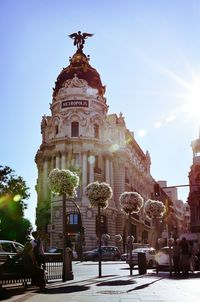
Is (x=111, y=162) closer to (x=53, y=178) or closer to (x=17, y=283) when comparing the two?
(x=53, y=178)

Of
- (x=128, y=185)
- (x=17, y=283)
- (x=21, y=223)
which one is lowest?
(x=17, y=283)

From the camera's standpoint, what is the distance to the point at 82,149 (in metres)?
64.5

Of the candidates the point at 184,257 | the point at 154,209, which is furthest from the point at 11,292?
the point at 154,209

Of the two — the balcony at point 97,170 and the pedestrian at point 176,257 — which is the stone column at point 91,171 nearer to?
the balcony at point 97,170

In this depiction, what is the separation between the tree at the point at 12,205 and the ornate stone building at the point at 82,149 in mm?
4112

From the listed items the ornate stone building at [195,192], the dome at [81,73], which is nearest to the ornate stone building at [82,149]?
the dome at [81,73]

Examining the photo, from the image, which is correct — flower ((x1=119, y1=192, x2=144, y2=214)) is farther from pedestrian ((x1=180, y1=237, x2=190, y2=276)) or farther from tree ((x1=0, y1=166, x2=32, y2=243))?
tree ((x1=0, y1=166, x2=32, y2=243))

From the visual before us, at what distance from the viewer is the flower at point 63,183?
19953 mm

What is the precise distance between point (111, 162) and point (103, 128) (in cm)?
540

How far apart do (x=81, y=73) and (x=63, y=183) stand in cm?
5191

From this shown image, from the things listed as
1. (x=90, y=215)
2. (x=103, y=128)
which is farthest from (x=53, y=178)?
(x=103, y=128)

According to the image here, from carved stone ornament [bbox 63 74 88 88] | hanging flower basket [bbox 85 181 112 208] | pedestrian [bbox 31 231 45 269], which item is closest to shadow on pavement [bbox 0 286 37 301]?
pedestrian [bbox 31 231 45 269]

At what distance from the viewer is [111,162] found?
224 feet

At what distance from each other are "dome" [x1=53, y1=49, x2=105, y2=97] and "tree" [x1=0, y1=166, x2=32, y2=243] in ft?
71.9
